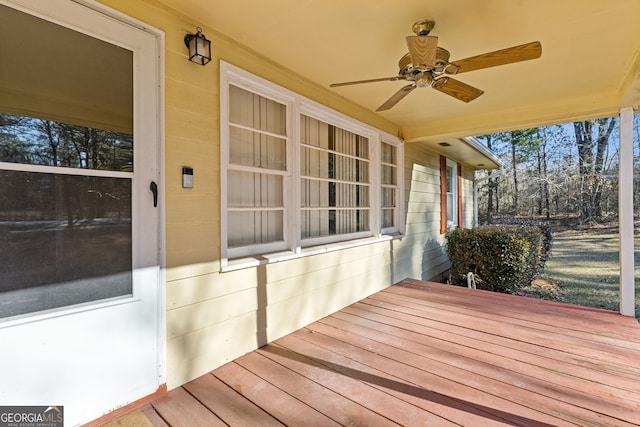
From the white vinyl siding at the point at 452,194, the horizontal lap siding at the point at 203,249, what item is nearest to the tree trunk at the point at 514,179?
the white vinyl siding at the point at 452,194

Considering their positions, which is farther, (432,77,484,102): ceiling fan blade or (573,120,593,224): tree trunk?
(573,120,593,224): tree trunk

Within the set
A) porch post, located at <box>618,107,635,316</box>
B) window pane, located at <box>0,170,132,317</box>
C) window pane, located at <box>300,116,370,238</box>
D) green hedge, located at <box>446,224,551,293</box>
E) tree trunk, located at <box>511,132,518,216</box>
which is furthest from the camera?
tree trunk, located at <box>511,132,518,216</box>

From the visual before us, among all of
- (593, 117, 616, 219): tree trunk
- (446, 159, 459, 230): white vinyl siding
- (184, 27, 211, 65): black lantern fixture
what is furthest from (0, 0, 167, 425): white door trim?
(593, 117, 616, 219): tree trunk

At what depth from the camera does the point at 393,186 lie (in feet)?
15.7

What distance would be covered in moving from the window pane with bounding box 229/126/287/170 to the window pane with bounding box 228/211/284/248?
0.45 m

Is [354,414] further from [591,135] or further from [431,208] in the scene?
[591,135]

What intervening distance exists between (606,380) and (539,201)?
14868 millimetres

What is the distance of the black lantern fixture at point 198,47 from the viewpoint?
2.02 metres

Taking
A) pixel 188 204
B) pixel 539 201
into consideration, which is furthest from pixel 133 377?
pixel 539 201

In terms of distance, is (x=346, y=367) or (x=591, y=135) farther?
(x=591, y=135)

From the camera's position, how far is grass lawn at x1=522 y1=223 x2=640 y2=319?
542 cm

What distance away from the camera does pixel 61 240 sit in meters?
1.58

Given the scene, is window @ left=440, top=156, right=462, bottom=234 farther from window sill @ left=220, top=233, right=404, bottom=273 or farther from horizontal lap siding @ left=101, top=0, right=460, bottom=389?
horizontal lap siding @ left=101, top=0, right=460, bottom=389

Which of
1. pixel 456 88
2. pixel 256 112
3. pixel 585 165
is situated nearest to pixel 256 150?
pixel 256 112
